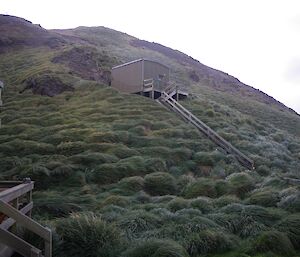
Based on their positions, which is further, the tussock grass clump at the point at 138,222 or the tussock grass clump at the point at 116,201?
the tussock grass clump at the point at 116,201

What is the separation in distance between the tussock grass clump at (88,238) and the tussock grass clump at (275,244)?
2873 mm

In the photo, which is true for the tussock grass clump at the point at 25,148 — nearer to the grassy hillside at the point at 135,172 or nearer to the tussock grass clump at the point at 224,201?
the grassy hillside at the point at 135,172

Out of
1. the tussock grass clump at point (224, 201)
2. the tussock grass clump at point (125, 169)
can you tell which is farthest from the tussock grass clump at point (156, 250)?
the tussock grass clump at point (125, 169)

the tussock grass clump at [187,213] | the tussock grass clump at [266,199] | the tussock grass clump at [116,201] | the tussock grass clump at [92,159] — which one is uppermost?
the tussock grass clump at [266,199]

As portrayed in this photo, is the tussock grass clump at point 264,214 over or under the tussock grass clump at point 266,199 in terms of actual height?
over

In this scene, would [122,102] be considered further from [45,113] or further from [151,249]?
[151,249]

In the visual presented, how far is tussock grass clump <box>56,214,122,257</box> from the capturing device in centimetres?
757

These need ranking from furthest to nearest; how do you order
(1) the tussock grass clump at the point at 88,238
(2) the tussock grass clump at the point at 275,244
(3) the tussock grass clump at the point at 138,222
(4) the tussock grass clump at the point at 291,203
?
1. (4) the tussock grass clump at the point at 291,203
2. (3) the tussock grass clump at the point at 138,222
3. (2) the tussock grass clump at the point at 275,244
4. (1) the tussock grass clump at the point at 88,238

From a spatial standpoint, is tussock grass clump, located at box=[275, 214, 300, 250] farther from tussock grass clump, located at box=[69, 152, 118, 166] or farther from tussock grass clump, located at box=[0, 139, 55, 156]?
tussock grass clump, located at box=[0, 139, 55, 156]

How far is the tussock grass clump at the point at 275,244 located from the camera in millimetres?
8219

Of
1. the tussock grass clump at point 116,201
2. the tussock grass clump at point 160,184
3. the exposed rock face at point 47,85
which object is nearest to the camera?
the tussock grass clump at point 116,201

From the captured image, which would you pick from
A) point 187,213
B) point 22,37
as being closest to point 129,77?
point 187,213

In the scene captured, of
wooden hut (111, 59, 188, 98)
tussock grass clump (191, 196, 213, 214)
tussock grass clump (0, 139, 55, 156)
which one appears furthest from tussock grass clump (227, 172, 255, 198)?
wooden hut (111, 59, 188, 98)

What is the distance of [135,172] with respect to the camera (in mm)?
16125
